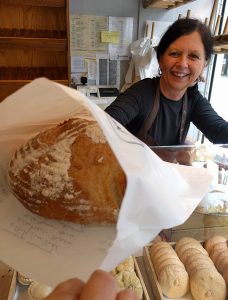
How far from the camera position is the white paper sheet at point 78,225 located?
297 millimetres

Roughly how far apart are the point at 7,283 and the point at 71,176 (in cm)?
35

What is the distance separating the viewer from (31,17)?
2062 millimetres

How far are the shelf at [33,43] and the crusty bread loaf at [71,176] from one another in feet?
5.89

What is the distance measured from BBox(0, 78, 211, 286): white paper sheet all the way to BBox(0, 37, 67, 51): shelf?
1760mm

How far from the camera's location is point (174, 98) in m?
1.09

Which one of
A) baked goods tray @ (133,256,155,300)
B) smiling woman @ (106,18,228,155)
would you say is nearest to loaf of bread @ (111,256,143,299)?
baked goods tray @ (133,256,155,300)

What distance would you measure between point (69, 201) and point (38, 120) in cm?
→ 15

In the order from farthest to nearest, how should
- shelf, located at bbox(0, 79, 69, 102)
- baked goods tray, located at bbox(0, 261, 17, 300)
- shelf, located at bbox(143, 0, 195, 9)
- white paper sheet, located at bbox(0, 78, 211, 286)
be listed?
1. shelf, located at bbox(143, 0, 195, 9)
2. shelf, located at bbox(0, 79, 69, 102)
3. baked goods tray, located at bbox(0, 261, 17, 300)
4. white paper sheet, located at bbox(0, 78, 211, 286)

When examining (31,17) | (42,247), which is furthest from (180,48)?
(31,17)

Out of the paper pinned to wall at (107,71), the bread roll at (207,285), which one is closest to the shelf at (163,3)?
the paper pinned to wall at (107,71)

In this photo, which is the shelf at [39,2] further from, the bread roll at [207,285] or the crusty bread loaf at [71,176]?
the bread roll at [207,285]

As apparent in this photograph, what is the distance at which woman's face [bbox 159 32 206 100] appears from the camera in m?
0.99

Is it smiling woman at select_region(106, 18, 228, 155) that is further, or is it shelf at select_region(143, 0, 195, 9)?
shelf at select_region(143, 0, 195, 9)

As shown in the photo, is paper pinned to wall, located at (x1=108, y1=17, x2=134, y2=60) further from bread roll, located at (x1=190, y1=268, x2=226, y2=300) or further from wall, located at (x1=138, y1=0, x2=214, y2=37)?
bread roll, located at (x1=190, y1=268, x2=226, y2=300)
